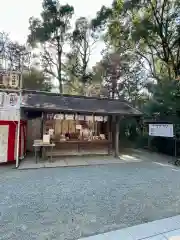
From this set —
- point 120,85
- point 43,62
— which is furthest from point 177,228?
point 43,62

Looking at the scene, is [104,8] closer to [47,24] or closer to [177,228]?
[47,24]

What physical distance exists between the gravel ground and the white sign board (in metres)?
2.68

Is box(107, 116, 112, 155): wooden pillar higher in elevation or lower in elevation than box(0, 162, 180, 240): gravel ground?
higher

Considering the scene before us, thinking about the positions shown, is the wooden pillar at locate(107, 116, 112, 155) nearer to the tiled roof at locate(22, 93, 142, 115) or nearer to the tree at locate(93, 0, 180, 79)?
the tiled roof at locate(22, 93, 142, 115)

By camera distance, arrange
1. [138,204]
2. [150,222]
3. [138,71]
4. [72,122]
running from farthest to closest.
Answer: [138,71], [72,122], [138,204], [150,222]

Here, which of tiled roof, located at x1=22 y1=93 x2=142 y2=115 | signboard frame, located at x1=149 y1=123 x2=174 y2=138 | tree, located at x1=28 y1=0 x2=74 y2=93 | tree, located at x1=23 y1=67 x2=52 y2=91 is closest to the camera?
tiled roof, located at x1=22 y1=93 x2=142 y2=115

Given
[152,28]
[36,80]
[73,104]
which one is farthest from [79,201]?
[36,80]

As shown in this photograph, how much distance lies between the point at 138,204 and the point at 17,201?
104 inches

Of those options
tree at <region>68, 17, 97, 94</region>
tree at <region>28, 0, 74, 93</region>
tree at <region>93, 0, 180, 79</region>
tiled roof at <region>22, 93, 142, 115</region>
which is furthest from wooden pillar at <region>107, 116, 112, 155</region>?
tree at <region>28, 0, 74, 93</region>

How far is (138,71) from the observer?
53.0 ft

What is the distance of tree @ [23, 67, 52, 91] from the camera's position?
1581 centimetres

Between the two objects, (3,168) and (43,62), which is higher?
(43,62)

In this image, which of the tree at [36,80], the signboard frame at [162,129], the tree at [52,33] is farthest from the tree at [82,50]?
the signboard frame at [162,129]

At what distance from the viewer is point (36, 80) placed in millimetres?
16656
